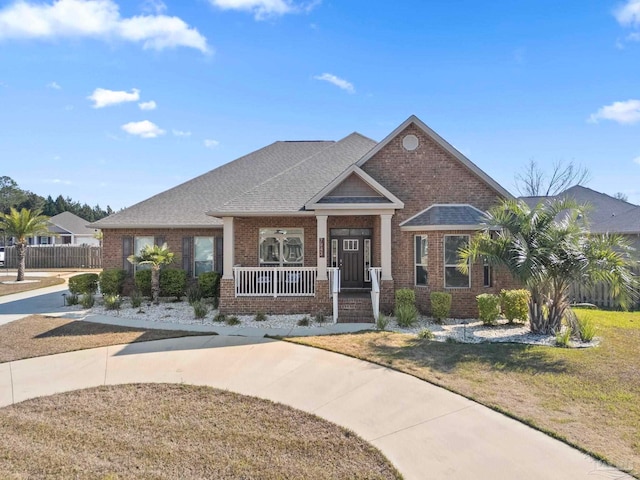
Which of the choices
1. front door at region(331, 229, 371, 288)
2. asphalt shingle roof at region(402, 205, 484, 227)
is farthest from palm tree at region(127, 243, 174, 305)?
asphalt shingle roof at region(402, 205, 484, 227)

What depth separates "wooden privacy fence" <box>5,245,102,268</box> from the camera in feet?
107

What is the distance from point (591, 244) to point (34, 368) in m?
12.9

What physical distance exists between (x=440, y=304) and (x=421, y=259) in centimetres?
182

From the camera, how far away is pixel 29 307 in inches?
548

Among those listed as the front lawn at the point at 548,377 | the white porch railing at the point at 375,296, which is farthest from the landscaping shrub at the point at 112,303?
the white porch railing at the point at 375,296

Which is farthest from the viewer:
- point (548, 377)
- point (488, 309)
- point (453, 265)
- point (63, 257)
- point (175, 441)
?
point (63, 257)

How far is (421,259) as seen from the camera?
12711 millimetres

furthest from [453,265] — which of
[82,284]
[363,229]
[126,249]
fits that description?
[82,284]

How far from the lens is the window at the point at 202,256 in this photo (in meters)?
15.8

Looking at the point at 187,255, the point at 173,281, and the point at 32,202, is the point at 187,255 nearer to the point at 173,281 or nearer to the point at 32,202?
the point at 173,281

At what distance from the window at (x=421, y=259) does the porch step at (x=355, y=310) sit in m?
1.95

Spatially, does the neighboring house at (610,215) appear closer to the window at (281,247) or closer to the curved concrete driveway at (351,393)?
the window at (281,247)

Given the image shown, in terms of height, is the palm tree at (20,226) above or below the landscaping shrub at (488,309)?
above

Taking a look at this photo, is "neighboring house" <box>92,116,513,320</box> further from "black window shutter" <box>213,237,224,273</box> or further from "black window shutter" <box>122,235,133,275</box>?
"black window shutter" <box>213,237,224,273</box>
